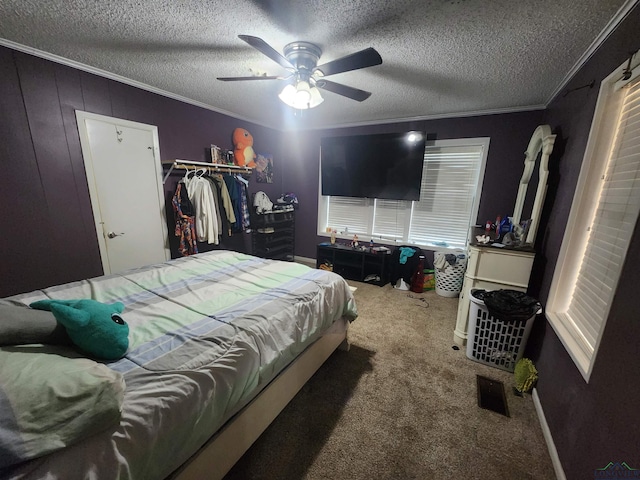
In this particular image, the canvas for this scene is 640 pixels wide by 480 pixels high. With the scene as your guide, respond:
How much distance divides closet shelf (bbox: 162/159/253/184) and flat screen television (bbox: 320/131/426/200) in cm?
135

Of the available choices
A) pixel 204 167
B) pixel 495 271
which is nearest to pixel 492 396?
pixel 495 271

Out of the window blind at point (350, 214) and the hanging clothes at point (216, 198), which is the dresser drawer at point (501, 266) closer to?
the window blind at point (350, 214)

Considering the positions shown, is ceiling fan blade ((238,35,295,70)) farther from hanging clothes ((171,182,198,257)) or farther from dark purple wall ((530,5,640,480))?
hanging clothes ((171,182,198,257))

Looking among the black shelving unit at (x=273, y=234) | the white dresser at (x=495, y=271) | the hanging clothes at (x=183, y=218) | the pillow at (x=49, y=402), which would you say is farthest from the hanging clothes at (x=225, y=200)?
the white dresser at (x=495, y=271)

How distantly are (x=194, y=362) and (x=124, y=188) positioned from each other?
247cm

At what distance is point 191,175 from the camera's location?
315 centimetres

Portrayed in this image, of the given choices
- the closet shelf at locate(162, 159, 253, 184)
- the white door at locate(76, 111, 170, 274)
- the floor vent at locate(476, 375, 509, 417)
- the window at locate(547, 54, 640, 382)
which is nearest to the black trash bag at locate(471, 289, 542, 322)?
the window at locate(547, 54, 640, 382)

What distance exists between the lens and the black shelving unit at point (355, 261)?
12.3 feet

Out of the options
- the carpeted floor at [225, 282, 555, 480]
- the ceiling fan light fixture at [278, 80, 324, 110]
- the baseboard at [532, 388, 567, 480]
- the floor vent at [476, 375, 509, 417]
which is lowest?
the carpeted floor at [225, 282, 555, 480]

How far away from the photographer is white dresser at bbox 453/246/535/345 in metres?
2.07

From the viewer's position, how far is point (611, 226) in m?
1.29

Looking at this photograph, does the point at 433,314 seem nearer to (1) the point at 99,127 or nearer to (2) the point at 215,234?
(2) the point at 215,234

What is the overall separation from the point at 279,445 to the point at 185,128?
3402 millimetres

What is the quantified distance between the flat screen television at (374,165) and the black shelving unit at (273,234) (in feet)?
2.89
